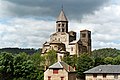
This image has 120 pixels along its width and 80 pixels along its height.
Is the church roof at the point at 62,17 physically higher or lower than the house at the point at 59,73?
higher

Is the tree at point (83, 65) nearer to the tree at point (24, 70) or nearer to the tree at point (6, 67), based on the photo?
the tree at point (24, 70)

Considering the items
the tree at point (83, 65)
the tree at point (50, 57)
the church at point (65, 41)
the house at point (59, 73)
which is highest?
the church at point (65, 41)

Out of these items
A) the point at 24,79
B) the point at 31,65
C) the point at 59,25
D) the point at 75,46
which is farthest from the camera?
the point at 59,25

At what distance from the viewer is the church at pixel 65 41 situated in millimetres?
110500

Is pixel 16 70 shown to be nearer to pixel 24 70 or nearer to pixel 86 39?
pixel 24 70

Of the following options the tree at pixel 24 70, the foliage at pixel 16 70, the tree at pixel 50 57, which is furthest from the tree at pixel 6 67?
the tree at pixel 50 57

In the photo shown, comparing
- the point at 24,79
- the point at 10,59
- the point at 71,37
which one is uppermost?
the point at 71,37

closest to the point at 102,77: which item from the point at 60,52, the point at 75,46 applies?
the point at 60,52

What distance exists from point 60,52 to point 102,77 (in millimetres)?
38946

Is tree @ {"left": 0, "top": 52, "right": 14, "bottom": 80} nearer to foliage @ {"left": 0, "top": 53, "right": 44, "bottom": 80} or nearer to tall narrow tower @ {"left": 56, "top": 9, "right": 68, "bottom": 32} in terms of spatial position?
foliage @ {"left": 0, "top": 53, "right": 44, "bottom": 80}

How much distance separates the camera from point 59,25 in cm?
12594

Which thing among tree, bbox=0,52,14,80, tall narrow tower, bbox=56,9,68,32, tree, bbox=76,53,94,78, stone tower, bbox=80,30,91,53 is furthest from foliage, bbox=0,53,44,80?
stone tower, bbox=80,30,91,53

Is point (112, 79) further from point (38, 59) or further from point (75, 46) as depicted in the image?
point (75, 46)

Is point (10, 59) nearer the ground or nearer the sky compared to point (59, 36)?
nearer the ground
